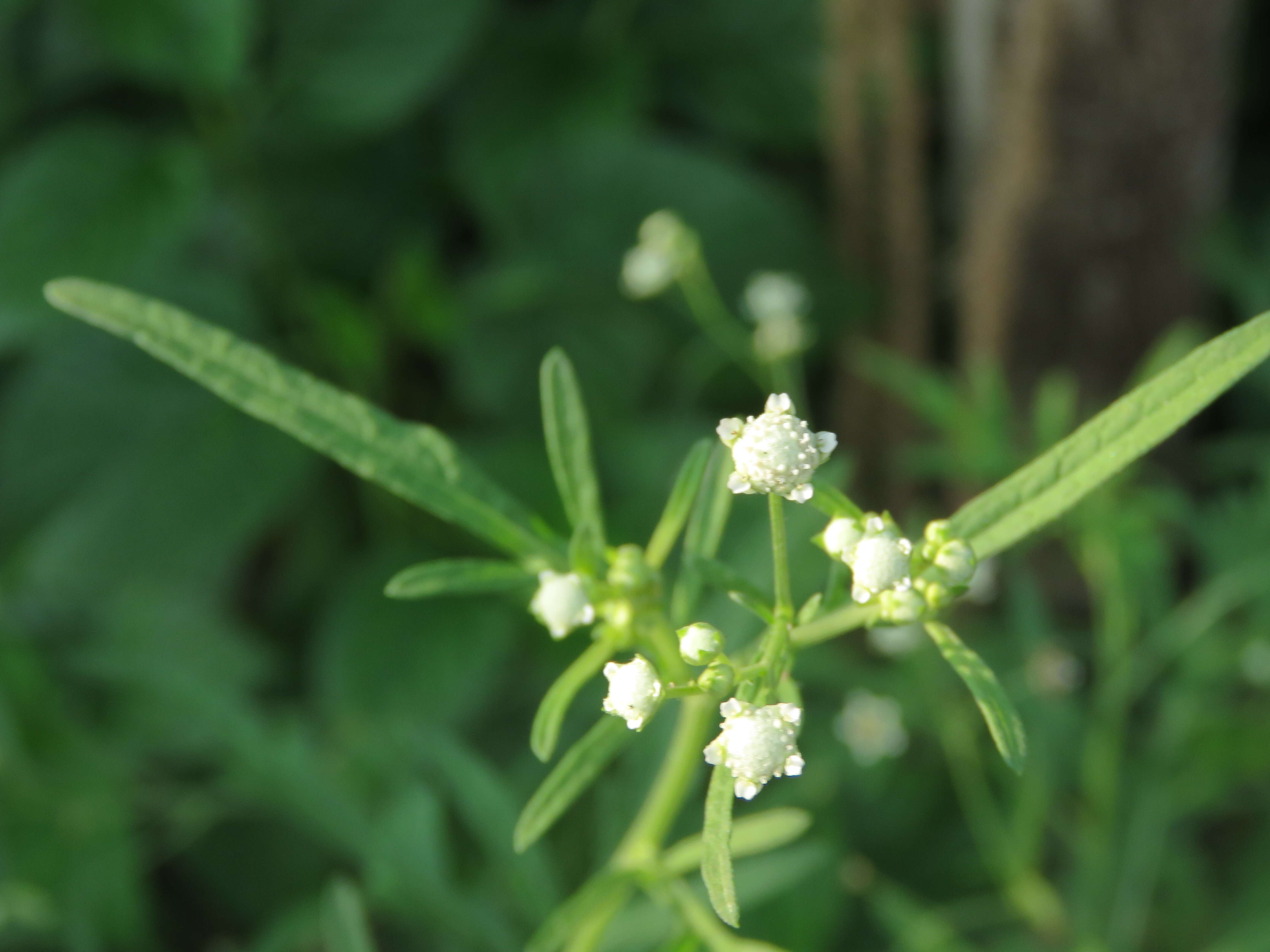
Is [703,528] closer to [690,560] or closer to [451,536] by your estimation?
[690,560]

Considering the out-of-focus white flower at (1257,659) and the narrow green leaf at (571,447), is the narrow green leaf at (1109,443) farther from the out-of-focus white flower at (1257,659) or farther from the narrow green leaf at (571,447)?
the out-of-focus white flower at (1257,659)

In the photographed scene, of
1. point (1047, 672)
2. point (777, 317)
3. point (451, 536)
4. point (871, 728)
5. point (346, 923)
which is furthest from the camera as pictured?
point (451, 536)

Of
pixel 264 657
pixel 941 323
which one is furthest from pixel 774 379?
pixel 264 657

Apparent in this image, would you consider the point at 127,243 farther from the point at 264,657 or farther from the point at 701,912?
the point at 701,912

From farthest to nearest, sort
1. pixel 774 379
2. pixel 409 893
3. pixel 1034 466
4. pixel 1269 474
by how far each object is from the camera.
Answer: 1. pixel 774 379
2. pixel 1269 474
3. pixel 409 893
4. pixel 1034 466

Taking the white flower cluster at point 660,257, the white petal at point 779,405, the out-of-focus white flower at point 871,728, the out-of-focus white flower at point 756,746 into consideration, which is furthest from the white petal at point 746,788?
the white flower cluster at point 660,257

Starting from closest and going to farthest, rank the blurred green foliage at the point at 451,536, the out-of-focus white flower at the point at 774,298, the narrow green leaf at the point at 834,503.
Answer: the narrow green leaf at the point at 834,503 → the blurred green foliage at the point at 451,536 → the out-of-focus white flower at the point at 774,298

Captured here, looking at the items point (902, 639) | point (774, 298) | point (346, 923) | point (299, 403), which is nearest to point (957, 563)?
point (299, 403)
